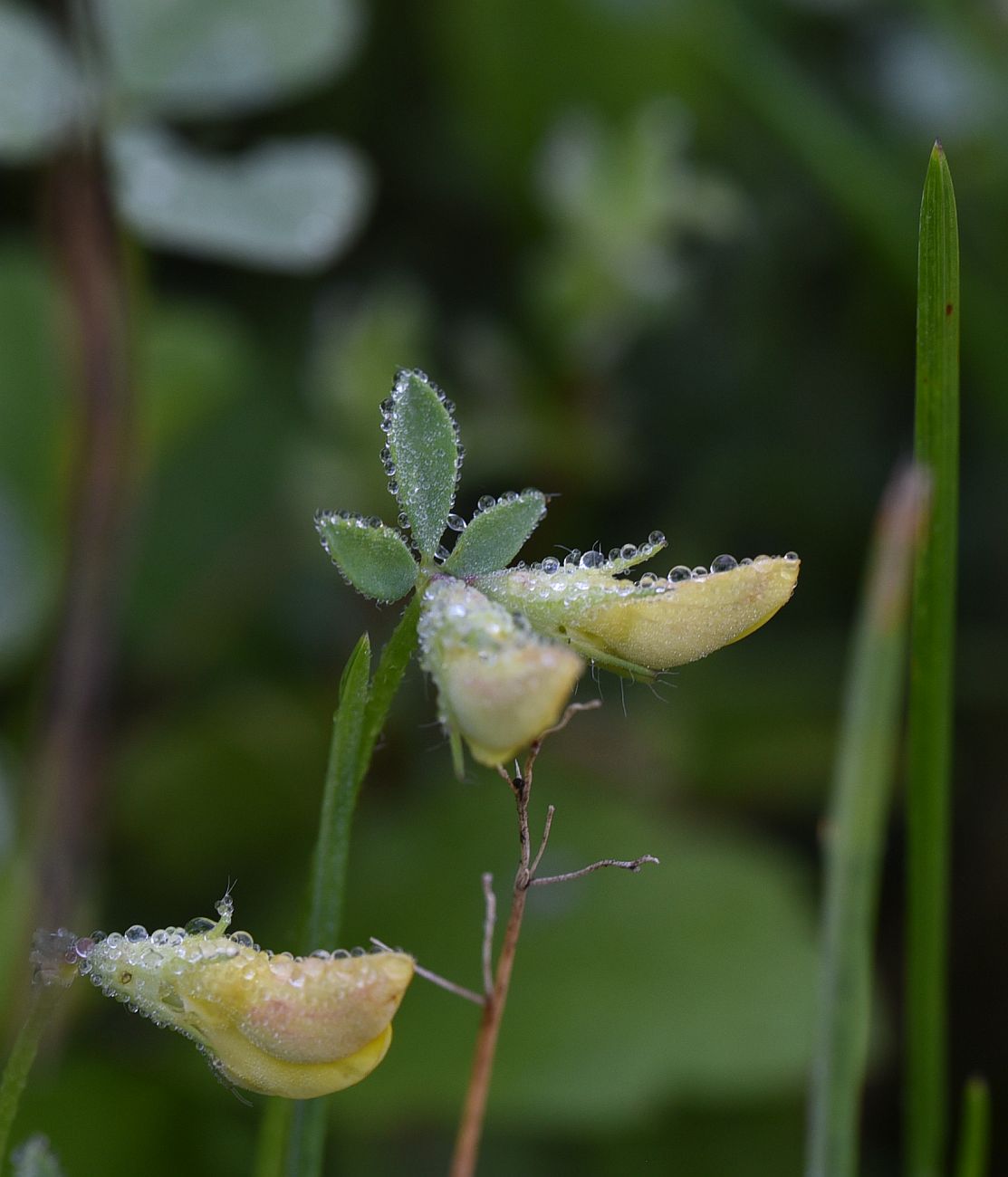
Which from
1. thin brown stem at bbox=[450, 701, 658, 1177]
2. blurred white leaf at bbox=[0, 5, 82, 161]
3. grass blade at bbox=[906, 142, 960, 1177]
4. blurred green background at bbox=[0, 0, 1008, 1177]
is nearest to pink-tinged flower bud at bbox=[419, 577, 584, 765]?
thin brown stem at bbox=[450, 701, 658, 1177]

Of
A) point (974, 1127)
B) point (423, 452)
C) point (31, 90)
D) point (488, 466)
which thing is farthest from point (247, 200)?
point (974, 1127)

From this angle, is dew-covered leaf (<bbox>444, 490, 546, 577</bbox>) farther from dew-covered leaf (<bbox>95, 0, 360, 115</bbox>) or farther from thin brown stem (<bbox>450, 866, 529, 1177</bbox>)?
dew-covered leaf (<bbox>95, 0, 360, 115</bbox>)

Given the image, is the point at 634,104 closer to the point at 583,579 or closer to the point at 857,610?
the point at 857,610

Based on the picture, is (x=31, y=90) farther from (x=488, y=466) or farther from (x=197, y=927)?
(x=197, y=927)

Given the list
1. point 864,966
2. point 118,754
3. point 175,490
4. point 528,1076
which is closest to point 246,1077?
point 864,966

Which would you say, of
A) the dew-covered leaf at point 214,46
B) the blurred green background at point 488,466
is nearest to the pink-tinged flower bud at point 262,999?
the blurred green background at point 488,466

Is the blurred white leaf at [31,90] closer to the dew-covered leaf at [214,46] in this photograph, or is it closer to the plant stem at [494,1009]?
the dew-covered leaf at [214,46]

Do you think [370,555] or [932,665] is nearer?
[370,555]

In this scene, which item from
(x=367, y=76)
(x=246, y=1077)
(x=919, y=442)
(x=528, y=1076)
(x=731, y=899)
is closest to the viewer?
(x=246, y=1077)
